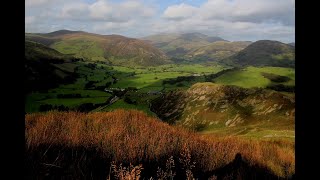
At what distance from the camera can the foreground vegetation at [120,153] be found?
5922 mm

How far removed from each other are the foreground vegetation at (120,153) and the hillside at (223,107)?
42317 millimetres

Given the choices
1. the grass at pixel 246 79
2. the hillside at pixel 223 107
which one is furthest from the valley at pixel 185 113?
the grass at pixel 246 79

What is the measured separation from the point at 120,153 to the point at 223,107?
228ft

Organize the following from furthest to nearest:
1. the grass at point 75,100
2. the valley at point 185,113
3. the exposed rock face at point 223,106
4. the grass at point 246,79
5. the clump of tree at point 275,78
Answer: the clump of tree at point 275,78 < the grass at point 246,79 < the grass at point 75,100 < the exposed rock face at point 223,106 < the valley at point 185,113

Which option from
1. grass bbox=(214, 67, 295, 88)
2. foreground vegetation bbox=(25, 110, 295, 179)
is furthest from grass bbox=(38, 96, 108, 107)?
foreground vegetation bbox=(25, 110, 295, 179)

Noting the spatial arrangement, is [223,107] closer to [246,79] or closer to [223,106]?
[223,106]

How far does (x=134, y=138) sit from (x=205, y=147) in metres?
1.79

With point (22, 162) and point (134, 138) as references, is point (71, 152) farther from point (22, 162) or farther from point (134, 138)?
point (22, 162)

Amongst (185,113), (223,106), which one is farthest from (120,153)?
→ (185,113)

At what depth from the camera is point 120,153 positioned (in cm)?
694

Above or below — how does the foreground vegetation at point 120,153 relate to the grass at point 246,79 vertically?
below

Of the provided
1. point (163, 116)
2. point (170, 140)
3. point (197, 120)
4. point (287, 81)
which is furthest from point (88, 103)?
point (287, 81)

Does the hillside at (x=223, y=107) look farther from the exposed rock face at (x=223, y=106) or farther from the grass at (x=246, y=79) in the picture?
the grass at (x=246, y=79)
